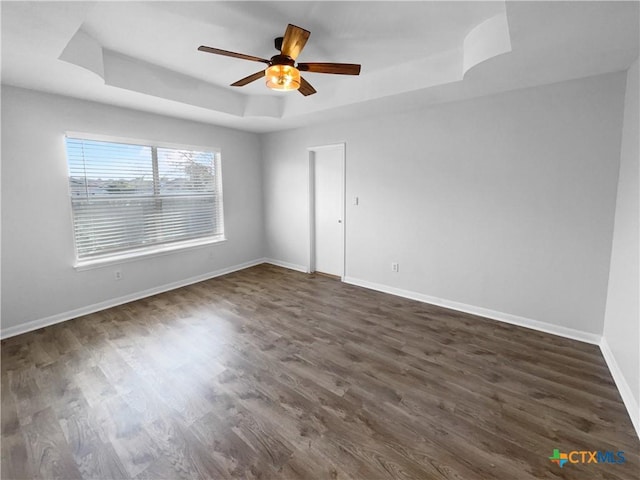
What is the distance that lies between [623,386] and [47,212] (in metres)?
5.42

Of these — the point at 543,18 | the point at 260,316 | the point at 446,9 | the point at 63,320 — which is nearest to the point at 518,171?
the point at 543,18

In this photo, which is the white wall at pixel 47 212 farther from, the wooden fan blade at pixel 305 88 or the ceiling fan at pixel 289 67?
the wooden fan blade at pixel 305 88

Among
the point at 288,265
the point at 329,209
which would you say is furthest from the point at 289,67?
the point at 288,265

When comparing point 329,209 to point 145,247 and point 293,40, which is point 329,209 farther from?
point 293,40

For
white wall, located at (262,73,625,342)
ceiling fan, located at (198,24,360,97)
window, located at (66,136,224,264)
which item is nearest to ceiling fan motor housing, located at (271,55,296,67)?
ceiling fan, located at (198,24,360,97)

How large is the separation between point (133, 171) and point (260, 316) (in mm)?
2588

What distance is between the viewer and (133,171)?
387 centimetres

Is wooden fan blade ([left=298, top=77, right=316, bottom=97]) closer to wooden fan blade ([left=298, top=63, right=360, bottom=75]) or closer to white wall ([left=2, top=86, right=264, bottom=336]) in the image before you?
wooden fan blade ([left=298, top=63, right=360, bottom=75])

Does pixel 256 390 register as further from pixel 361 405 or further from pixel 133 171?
pixel 133 171

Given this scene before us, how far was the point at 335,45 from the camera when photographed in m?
2.64

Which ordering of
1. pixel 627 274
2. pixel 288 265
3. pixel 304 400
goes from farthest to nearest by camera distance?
1. pixel 288 265
2. pixel 627 274
3. pixel 304 400

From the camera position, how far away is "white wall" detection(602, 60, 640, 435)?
2.01 meters

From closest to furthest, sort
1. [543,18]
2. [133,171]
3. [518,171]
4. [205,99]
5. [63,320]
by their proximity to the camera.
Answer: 1. [543,18]
2. [518,171]
3. [63,320]
4. [205,99]
5. [133,171]

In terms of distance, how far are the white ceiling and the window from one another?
71 cm
